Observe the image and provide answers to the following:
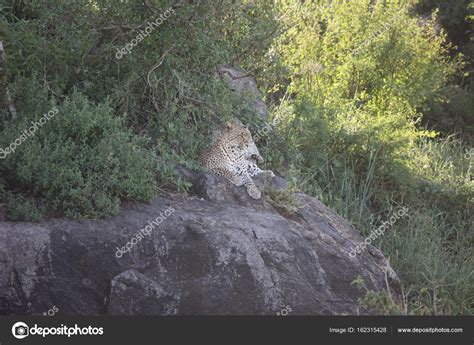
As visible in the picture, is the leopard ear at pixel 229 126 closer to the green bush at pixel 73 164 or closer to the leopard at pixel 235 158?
the leopard at pixel 235 158

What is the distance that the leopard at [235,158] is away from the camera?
7609 mm

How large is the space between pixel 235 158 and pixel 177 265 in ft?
6.48

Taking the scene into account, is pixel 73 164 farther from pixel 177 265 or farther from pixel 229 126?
pixel 229 126

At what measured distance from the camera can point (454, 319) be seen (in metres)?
6.05

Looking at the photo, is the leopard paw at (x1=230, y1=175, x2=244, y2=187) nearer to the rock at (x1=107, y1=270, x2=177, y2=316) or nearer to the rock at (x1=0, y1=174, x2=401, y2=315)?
the rock at (x1=0, y1=174, x2=401, y2=315)

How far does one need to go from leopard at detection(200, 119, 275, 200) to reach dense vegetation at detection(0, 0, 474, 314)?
19cm

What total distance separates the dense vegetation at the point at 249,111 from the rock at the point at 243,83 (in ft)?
0.60

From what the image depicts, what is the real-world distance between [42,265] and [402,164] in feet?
20.9

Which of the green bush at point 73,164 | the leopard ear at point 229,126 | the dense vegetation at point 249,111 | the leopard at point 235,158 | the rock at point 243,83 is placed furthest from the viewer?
the rock at point 243,83

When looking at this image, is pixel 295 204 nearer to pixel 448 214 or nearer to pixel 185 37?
pixel 185 37

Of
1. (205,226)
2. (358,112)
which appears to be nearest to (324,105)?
(358,112)

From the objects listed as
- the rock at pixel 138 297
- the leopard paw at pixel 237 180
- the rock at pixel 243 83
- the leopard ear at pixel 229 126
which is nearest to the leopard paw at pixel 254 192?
the leopard paw at pixel 237 180

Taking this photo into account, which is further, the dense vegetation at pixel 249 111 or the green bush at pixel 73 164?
the dense vegetation at pixel 249 111

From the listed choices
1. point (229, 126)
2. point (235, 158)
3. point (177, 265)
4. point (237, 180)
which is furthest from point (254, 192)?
point (177, 265)
